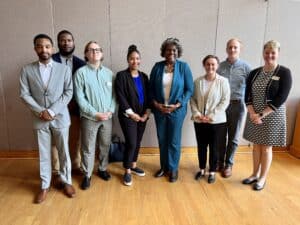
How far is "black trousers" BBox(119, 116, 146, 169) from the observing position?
9.20 feet

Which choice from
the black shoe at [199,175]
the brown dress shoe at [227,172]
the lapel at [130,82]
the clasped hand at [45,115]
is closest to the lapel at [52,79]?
the clasped hand at [45,115]

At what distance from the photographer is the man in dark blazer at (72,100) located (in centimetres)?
268

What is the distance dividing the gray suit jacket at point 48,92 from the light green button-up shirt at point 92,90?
11cm

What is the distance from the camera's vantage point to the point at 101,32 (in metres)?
3.32

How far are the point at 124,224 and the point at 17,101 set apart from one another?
2.20 meters

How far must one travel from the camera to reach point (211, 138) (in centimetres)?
286

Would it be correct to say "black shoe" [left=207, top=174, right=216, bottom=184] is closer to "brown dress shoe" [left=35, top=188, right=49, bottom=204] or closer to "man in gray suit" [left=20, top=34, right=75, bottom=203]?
"man in gray suit" [left=20, top=34, right=75, bottom=203]

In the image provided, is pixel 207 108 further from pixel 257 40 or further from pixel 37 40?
pixel 37 40

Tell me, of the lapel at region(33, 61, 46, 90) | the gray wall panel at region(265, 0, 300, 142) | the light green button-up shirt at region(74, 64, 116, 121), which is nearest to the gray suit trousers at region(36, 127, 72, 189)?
the light green button-up shirt at region(74, 64, 116, 121)

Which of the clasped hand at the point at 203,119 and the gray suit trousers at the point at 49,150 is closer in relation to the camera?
the gray suit trousers at the point at 49,150

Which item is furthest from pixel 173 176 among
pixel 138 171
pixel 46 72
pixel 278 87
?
pixel 46 72

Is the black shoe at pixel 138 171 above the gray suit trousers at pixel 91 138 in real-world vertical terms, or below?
below

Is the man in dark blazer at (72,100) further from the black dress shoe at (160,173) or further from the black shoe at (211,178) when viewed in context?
the black shoe at (211,178)

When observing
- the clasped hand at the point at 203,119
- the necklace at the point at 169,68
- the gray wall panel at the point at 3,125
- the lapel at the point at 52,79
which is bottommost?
the gray wall panel at the point at 3,125
